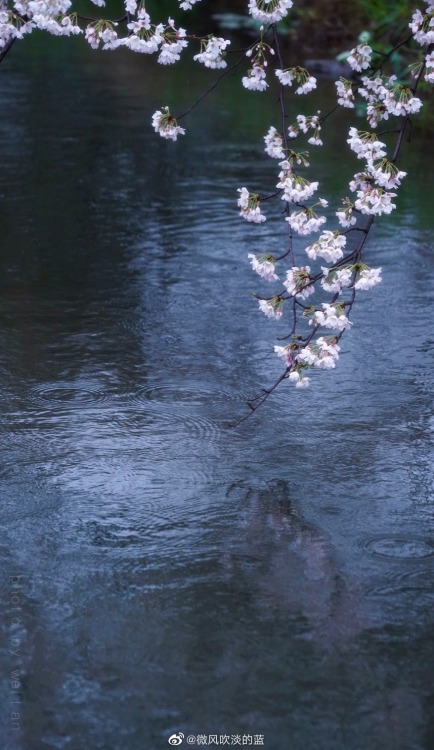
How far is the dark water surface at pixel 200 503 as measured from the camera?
359 cm

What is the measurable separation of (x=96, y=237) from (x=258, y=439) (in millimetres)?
4021

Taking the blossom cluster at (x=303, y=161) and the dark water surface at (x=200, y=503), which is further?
the blossom cluster at (x=303, y=161)

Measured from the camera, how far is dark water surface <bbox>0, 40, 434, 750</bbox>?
3.59 metres

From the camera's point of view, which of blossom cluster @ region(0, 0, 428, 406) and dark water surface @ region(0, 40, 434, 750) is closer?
dark water surface @ region(0, 40, 434, 750)

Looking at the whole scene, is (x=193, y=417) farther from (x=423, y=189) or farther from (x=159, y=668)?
(x=423, y=189)

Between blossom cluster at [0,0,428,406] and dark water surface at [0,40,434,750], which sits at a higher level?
blossom cluster at [0,0,428,406]

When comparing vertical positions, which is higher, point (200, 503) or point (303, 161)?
point (303, 161)

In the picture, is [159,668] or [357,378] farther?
[357,378]

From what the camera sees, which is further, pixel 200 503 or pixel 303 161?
pixel 303 161

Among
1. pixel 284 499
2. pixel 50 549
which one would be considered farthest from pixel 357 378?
pixel 50 549

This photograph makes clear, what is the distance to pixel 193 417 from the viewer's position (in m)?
5.67

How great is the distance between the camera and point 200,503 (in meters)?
4.82

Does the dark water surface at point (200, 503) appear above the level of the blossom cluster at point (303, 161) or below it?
below

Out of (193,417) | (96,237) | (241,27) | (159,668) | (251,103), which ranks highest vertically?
(241,27)
